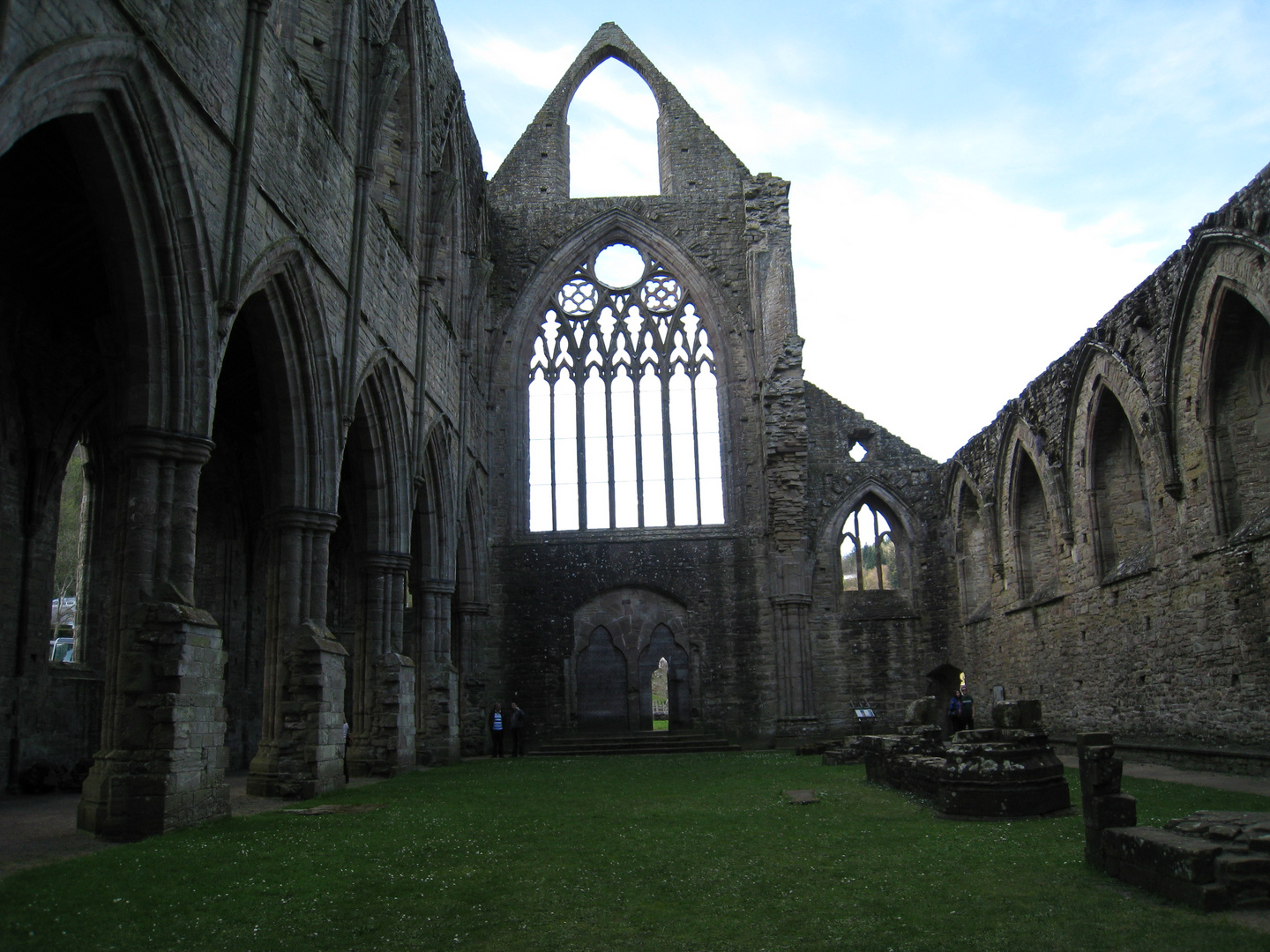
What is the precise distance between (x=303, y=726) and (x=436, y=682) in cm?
581

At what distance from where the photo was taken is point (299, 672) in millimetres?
10609

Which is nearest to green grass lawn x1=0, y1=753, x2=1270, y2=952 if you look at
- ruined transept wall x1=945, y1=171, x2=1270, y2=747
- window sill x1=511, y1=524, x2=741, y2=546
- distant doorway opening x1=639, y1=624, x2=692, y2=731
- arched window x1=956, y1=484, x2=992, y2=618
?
ruined transept wall x1=945, y1=171, x2=1270, y2=747

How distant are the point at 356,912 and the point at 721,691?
16.3m

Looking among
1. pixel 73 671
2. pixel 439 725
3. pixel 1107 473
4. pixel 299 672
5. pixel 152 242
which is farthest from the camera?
pixel 439 725

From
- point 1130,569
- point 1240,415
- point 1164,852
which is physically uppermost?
point 1240,415

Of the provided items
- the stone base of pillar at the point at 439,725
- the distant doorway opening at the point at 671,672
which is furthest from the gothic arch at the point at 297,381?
the distant doorway opening at the point at 671,672

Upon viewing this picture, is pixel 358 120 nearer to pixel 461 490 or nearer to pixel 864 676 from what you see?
pixel 461 490

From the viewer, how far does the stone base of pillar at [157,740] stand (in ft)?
24.4

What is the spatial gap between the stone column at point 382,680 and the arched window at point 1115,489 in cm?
1001

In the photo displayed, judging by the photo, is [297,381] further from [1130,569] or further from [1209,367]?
[1130,569]

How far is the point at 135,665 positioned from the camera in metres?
7.69

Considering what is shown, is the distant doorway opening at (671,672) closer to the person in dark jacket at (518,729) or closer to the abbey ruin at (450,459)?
the abbey ruin at (450,459)

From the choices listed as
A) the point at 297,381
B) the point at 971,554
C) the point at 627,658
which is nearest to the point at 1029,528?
the point at 971,554

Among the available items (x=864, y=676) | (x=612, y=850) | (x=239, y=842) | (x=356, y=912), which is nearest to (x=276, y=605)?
(x=239, y=842)
